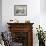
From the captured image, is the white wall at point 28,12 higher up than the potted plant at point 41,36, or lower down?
higher up

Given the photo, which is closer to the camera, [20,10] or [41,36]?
[41,36]

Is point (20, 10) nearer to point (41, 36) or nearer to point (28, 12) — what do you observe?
point (28, 12)

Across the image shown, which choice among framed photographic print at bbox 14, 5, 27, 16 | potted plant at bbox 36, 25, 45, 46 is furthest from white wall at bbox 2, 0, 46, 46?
potted plant at bbox 36, 25, 45, 46

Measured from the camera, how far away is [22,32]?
5562 mm

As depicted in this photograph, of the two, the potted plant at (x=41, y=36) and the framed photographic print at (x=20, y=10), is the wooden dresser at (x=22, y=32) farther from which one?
the framed photographic print at (x=20, y=10)

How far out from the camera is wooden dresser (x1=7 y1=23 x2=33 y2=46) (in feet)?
18.0

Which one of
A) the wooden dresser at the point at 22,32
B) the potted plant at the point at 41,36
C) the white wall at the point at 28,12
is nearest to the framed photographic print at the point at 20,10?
the white wall at the point at 28,12

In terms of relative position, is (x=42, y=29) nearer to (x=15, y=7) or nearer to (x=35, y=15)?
(x=35, y=15)

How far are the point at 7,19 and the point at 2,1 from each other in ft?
2.42

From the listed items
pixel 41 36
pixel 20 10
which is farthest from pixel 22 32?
pixel 20 10

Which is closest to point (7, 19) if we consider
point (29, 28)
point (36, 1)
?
point (29, 28)

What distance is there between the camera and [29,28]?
217 inches

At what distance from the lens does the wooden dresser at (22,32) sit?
216 inches

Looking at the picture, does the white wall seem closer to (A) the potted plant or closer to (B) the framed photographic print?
(B) the framed photographic print
